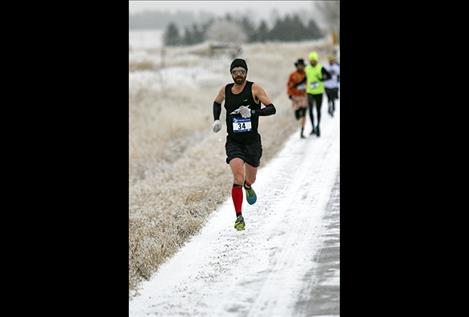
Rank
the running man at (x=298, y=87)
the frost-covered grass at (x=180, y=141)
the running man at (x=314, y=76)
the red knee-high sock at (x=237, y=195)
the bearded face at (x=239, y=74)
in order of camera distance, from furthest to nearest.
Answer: the running man at (x=314, y=76), the running man at (x=298, y=87), the frost-covered grass at (x=180, y=141), the red knee-high sock at (x=237, y=195), the bearded face at (x=239, y=74)

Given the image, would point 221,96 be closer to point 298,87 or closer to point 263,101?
point 263,101

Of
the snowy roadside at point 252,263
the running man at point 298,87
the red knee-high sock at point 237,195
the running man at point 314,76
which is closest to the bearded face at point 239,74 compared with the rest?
the red knee-high sock at point 237,195

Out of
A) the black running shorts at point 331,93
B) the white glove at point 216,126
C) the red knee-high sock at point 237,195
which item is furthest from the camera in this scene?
the black running shorts at point 331,93

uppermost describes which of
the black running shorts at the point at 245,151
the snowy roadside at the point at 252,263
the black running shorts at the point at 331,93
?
the black running shorts at the point at 331,93

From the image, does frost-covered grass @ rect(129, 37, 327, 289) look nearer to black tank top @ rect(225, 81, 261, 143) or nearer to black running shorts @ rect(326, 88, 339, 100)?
black tank top @ rect(225, 81, 261, 143)

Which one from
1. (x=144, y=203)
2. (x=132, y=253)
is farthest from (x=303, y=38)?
(x=132, y=253)

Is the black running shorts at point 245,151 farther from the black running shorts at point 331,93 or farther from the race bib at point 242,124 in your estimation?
the black running shorts at point 331,93

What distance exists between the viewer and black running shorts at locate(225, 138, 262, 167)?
6012mm

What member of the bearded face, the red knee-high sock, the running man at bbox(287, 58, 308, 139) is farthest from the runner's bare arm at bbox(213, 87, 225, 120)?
the running man at bbox(287, 58, 308, 139)

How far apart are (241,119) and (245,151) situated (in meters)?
0.29

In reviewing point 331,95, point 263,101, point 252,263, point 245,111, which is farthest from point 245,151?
point 331,95

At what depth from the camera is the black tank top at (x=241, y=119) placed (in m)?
5.90

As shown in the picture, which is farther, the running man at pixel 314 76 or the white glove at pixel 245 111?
the running man at pixel 314 76
